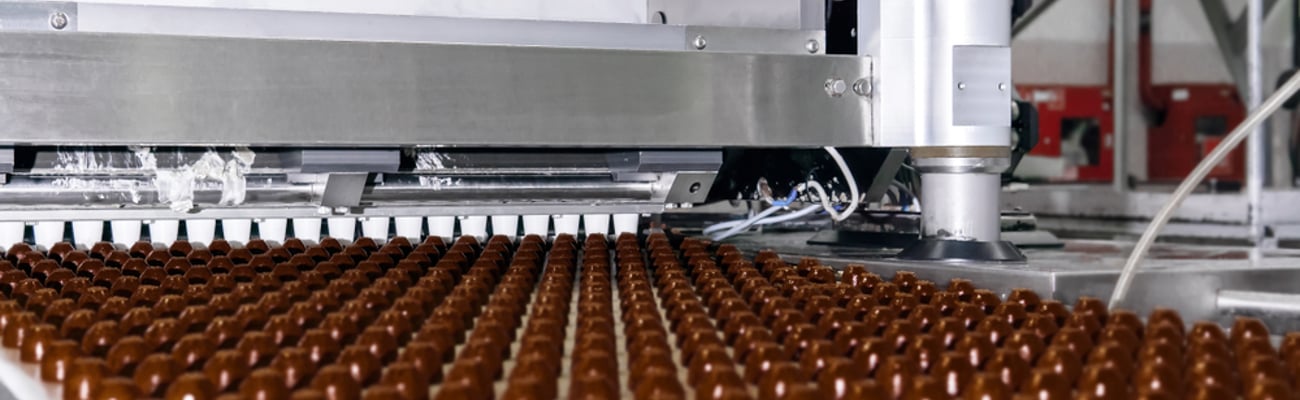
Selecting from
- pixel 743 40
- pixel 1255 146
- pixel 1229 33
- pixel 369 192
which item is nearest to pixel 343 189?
pixel 369 192

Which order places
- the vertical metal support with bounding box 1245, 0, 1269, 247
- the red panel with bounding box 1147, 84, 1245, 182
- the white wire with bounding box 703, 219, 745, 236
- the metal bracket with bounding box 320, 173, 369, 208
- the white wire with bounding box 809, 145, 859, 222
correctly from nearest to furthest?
1. the metal bracket with bounding box 320, 173, 369, 208
2. the white wire with bounding box 809, 145, 859, 222
3. the white wire with bounding box 703, 219, 745, 236
4. the vertical metal support with bounding box 1245, 0, 1269, 247
5. the red panel with bounding box 1147, 84, 1245, 182

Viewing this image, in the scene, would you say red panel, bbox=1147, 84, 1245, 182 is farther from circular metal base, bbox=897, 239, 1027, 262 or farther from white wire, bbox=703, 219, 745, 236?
circular metal base, bbox=897, 239, 1027, 262

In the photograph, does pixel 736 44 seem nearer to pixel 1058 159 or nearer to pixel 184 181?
pixel 184 181

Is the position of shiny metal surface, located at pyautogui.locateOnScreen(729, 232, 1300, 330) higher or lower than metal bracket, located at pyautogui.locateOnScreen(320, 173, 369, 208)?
lower

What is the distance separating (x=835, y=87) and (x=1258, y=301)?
1.62 ft

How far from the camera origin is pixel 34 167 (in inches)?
58.6

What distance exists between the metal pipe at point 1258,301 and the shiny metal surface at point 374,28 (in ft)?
1.78

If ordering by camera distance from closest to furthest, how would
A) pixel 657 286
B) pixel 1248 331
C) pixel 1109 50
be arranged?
pixel 1248 331 < pixel 657 286 < pixel 1109 50

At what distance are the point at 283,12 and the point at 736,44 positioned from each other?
1.70 ft

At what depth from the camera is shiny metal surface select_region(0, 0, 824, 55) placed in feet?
4.28

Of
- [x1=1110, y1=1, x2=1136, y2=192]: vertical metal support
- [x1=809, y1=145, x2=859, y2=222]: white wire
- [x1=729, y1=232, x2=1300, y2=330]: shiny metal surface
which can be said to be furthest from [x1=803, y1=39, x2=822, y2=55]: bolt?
[x1=1110, y1=1, x2=1136, y2=192]: vertical metal support

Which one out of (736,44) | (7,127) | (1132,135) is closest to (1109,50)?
(1132,135)

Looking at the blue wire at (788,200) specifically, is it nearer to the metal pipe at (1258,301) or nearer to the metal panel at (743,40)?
the metal panel at (743,40)

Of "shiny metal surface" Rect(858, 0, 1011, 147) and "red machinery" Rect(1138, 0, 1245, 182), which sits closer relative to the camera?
"shiny metal surface" Rect(858, 0, 1011, 147)
